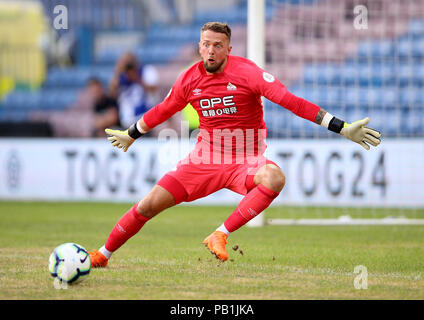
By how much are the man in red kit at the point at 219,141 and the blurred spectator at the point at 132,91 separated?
8962 mm

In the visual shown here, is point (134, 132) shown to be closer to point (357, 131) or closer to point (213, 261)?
point (213, 261)

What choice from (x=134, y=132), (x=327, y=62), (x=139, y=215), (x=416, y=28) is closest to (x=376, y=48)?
(x=416, y=28)

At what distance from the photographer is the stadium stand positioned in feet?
43.1

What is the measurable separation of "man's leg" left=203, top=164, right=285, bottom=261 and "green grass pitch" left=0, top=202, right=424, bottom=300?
279 millimetres

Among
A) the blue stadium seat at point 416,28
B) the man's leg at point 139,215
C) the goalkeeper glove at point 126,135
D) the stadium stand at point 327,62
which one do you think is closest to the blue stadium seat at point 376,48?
the stadium stand at point 327,62

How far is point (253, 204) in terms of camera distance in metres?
5.80

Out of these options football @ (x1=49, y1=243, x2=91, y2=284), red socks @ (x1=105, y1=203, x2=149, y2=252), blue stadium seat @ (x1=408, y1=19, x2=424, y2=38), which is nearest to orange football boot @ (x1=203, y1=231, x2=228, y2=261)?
red socks @ (x1=105, y1=203, x2=149, y2=252)

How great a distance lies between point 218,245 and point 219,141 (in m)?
0.94

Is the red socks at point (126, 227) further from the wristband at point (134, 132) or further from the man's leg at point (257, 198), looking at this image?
the wristband at point (134, 132)

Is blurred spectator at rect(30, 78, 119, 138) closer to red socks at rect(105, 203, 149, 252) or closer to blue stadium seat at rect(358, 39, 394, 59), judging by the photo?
blue stadium seat at rect(358, 39, 394, 59)

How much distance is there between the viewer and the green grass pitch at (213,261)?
4.86m

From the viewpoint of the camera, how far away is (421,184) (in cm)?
1158
